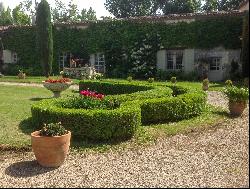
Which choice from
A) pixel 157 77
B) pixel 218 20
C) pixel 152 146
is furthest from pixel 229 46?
pixel 152 146

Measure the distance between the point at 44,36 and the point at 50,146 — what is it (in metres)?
21.1

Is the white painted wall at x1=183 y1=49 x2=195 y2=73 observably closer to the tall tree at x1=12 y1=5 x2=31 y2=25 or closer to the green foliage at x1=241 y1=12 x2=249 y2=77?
the green foliage at x1=241 y1=12 x2=249 y2=77

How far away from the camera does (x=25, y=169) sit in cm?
640

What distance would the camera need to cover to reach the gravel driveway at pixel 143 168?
571cm

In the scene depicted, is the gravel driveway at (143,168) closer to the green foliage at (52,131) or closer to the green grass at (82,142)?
the green grass at (82,142)

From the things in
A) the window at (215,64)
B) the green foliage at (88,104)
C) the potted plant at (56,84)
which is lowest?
the green foliage at (88,104)

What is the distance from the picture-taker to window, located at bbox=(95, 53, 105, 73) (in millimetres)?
28016

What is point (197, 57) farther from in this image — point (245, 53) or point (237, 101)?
point (245, 53)

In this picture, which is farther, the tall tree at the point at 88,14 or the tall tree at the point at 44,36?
the tall tree at the point at 88,14

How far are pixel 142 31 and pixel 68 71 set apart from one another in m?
6.34

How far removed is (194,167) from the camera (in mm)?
6438

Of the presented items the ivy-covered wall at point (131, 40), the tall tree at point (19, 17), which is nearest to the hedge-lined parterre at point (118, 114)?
the ivy-covered wall at point (131, 40)

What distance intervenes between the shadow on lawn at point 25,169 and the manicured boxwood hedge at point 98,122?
4.98ft

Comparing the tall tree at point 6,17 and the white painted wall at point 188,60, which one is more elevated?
the tall tree at point 6,17
